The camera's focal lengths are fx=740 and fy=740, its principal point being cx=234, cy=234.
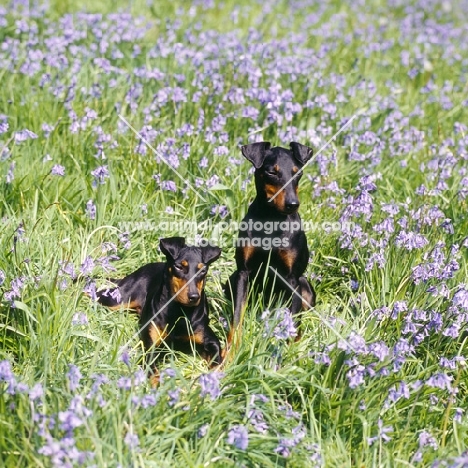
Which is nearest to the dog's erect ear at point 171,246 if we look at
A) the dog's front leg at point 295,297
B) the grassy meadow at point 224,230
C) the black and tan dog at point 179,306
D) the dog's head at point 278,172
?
the black and tan dog at point 179,306

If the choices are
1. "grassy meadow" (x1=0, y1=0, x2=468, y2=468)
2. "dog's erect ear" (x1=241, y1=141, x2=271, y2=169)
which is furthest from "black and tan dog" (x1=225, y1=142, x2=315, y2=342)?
"grassy meadow" (x1=0, y1=0, x2=468, y2=468)

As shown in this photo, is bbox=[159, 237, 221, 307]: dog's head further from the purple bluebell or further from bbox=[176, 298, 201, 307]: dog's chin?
the purple bluebell

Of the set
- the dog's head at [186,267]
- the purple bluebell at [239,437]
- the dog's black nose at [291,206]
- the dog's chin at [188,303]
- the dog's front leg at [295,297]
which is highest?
the dog's black nose at [291,206]

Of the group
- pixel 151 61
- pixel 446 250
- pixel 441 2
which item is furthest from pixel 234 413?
pixel 441 2

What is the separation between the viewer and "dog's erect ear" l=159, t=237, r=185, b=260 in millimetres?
4340

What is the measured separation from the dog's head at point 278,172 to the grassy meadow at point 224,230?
504mm

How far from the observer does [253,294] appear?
4.59 metres

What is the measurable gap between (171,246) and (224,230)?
109cm

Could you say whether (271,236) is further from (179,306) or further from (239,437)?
(239,437)

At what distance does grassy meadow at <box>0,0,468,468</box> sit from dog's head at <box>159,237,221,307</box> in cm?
37

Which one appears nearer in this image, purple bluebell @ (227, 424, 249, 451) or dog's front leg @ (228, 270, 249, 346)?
purple bluebell @ (227, 424, 249, 451)

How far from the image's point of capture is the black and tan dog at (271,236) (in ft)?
15.1

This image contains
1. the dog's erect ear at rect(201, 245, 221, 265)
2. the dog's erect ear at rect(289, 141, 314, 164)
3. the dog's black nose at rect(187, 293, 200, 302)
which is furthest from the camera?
the dog's erect ear at rect(289, 141, 314, 164)

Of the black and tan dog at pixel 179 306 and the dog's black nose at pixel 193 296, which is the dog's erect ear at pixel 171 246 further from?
the dog's black nose at pixel 193 296
